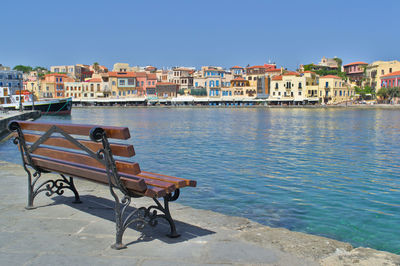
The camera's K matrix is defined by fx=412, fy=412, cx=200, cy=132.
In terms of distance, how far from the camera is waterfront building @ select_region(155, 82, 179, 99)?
370ft

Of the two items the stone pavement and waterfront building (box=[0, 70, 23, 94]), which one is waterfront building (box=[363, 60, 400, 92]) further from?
the stone pavement

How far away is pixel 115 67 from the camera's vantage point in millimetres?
125438

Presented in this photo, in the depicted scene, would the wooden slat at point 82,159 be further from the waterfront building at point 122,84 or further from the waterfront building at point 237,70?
the waterfront building at point 237,70

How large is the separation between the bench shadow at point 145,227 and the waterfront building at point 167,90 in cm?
10769

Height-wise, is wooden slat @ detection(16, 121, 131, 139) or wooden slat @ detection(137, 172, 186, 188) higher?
wooden slat @ detection(16, 121, 131, 139)

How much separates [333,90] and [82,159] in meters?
103

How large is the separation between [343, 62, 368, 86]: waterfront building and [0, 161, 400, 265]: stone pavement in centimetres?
12199

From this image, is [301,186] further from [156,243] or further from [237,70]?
[237,70]

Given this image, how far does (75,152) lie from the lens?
4527 millimetres

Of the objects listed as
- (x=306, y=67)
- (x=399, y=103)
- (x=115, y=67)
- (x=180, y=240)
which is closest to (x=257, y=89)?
(x=306, y=67)

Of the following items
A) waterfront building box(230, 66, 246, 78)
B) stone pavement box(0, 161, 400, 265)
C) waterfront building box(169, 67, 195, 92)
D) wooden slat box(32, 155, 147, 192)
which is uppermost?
waterfront building box(230, 66, 246, 78)

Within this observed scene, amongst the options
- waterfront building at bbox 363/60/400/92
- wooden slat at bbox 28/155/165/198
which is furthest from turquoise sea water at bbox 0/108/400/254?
waterfront building at bbox 363/60/400/92

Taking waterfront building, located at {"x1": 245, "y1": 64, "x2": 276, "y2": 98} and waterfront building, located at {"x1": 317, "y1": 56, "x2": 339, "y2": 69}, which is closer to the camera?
waterfront building, located at {"x1": 245, "y1": 64, "x2": 276, "y2": 98}

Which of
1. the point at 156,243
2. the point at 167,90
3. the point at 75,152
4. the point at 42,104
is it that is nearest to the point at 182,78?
the point at 167,90
